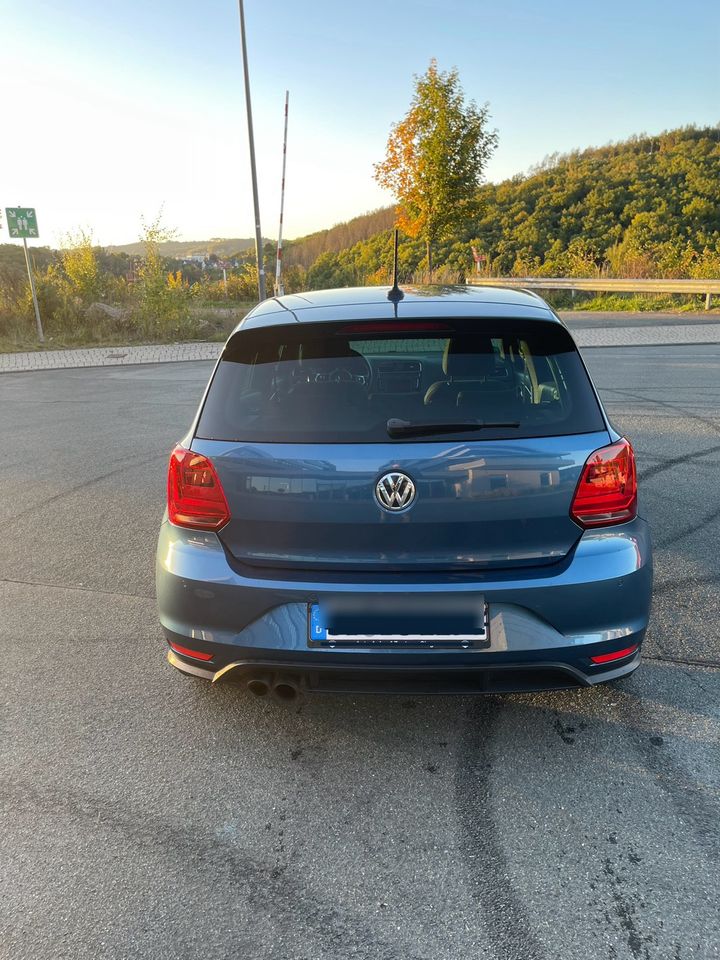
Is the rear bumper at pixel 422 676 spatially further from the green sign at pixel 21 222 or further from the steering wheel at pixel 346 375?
the green sign at pixel 21 222

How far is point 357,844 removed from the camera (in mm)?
2174

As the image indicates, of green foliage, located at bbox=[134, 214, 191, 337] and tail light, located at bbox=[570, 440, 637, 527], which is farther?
green foliage, located at bbox=[134, 214, 191, 337]

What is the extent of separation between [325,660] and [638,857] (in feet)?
3.69

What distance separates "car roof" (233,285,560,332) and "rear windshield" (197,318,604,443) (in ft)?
0.20

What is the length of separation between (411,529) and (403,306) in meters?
0.95

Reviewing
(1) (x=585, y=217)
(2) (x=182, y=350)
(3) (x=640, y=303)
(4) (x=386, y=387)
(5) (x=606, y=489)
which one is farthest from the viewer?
(1) (x=585, y=217)

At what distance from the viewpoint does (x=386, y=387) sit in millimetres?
2703

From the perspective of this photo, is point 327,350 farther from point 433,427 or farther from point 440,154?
point 440,154

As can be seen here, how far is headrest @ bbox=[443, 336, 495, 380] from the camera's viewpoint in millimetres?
2488

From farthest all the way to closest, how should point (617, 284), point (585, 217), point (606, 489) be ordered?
point (585, 217) < point (617, 284) < point (606, 489)

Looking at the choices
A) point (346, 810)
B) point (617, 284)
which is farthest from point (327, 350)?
point (617, 284)

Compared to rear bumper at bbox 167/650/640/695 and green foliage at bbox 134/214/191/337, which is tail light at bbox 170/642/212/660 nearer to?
rear bumper at bbox 167/650/640/695

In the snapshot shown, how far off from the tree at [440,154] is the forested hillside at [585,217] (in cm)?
543

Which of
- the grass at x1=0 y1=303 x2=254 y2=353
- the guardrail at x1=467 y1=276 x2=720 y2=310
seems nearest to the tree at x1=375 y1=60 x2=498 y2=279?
the guardrail at x1=467 y1=276 x2=720 y2=310
